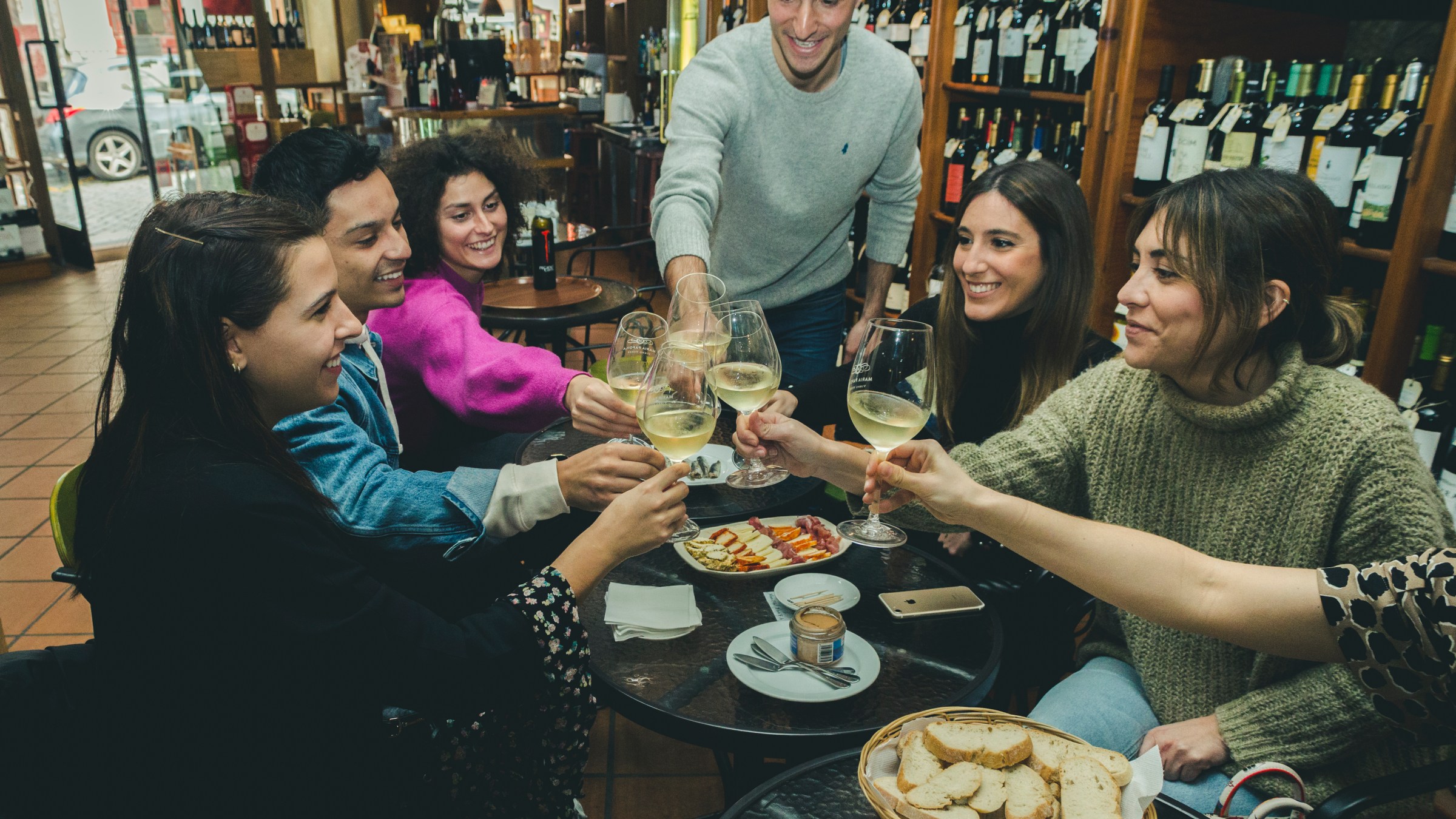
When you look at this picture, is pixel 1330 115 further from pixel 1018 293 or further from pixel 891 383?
pixel 891 383

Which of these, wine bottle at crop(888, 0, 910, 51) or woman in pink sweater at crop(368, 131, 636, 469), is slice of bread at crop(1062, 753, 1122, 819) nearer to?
woman in pink sweater at crop(368, 131, 636, 469)

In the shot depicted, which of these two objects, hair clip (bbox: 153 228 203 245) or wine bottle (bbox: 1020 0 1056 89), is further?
wine bottle (bbox: 1020 0 1056 89)

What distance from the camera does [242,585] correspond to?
→ 3.25 feet

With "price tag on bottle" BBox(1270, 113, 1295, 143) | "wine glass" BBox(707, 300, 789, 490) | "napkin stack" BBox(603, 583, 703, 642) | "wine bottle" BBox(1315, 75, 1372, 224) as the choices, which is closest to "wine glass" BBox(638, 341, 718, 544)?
"wine glass" BBox(707, 300, 789, 490)

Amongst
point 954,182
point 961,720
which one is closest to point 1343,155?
point 954,182

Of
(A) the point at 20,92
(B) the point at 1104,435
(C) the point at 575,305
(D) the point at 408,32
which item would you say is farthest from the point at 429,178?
(D) the point at 408,32

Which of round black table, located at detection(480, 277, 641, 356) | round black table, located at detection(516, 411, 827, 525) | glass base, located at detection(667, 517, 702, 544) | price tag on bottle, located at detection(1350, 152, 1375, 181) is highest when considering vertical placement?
price tag on bottle, located at detection(1350, 152, 1375, 181)

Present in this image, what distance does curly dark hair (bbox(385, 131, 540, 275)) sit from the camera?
2424 mm

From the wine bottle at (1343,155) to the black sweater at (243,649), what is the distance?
1907 millimetres

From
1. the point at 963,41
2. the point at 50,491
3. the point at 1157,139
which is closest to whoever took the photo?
the point at 1157,139

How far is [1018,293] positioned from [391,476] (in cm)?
131

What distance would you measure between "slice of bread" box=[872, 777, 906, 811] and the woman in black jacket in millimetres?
461

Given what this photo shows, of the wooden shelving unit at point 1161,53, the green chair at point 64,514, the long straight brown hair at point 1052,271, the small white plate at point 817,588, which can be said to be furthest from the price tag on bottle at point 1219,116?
the green chair at point 64,514

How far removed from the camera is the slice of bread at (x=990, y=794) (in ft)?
2.84
